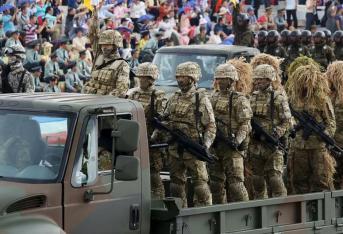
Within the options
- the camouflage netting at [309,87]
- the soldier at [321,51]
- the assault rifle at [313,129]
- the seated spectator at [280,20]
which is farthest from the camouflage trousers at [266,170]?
the seated spectator at [280,20]

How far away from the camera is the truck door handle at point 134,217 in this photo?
969 centimetres

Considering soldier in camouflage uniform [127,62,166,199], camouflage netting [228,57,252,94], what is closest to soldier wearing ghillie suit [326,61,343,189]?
camouflage netting [228,57,252,94]

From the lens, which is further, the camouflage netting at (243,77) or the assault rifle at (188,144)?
the camouflage netting at (243,77)

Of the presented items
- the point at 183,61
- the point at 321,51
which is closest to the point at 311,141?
the point at 183,61

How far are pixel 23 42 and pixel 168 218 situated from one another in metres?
15.1

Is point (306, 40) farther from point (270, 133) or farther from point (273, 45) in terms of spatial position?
point (270, 133)

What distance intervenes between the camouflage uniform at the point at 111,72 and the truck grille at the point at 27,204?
4317 mm

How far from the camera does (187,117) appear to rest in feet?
39.2

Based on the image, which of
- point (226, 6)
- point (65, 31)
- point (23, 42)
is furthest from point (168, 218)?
point (226, 6)

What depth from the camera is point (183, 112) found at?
11969 millimetres

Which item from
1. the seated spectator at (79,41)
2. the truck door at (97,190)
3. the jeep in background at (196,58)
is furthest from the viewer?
the seated spectator at (79,41)

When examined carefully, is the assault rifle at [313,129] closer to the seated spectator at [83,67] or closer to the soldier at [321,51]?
the soldier at [321,51]

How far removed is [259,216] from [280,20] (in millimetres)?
20242

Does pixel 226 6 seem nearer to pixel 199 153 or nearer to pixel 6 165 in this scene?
pixel 199 153
